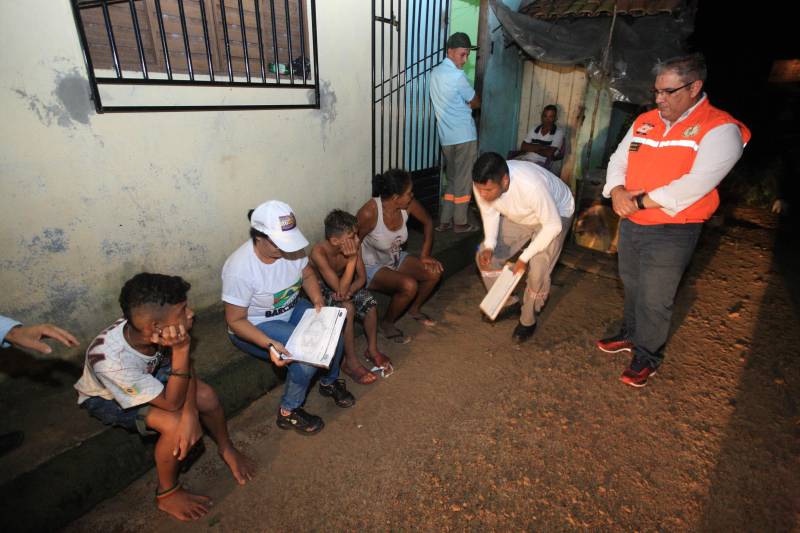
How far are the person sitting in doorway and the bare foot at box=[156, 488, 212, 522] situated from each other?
522cm

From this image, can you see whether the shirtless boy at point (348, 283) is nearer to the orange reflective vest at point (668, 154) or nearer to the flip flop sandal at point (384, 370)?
the flip flop sandal at point (384, 370)

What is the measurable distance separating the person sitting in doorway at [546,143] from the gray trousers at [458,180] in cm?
118

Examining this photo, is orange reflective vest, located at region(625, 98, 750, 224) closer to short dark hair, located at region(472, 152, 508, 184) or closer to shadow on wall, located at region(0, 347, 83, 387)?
short dark hair, located at region(472, 152, 508, 184)

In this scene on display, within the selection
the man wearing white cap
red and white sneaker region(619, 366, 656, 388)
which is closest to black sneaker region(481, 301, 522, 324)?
red and white sneaker region(619, 366, 656, 388)

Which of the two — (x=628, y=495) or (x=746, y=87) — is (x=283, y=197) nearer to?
(x=628, y=495)

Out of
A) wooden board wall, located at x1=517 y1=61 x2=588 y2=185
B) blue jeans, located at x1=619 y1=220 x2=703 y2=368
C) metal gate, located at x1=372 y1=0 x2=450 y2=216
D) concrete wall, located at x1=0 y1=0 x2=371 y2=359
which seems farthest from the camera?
wooden board wall, located at x1=517 y1=61 x2=588 y2=185

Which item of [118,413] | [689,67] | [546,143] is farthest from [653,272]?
[546,143]

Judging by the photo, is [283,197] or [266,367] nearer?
[266,367]

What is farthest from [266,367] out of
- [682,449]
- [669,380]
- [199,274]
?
[669,380]

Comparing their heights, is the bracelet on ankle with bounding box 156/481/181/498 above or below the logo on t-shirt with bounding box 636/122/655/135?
below

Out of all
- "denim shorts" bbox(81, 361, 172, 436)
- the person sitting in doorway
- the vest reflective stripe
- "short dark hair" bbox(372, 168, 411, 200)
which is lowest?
"denim shorts" bbox(81, 361, 172, 436)

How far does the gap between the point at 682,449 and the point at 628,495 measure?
55 centimetres

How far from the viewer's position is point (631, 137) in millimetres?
2885

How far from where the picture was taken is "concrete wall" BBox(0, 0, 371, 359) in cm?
232
